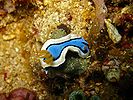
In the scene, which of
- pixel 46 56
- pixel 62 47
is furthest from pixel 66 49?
pixel 46 56

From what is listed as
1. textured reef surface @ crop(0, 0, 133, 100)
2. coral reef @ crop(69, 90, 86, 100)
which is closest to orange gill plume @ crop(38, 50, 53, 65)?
textured reef surface @ crop(0, 0, 133, 100)

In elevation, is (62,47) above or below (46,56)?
above

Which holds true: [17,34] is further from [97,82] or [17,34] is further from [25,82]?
[97,82]

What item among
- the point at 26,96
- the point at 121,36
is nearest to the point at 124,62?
the point at 121,36

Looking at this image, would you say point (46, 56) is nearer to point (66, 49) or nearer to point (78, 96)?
point (66, 49)

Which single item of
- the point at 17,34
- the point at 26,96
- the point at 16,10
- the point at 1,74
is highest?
the point at 16,10

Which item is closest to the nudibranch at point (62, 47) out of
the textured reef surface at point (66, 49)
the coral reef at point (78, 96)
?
the textured reef surface at point (66, 49)

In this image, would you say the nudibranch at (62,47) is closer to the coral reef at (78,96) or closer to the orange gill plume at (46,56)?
the orange gill plume at (46,56)

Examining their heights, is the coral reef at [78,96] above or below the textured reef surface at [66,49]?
below
